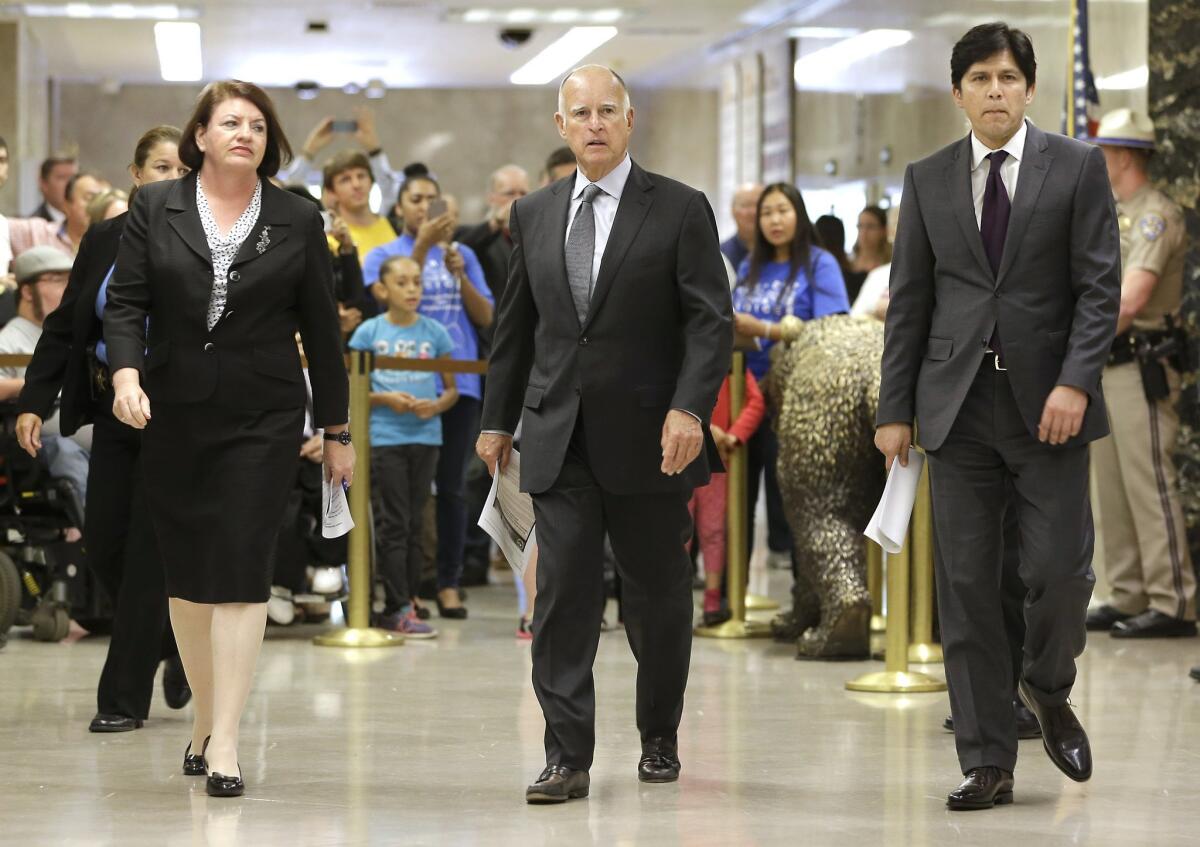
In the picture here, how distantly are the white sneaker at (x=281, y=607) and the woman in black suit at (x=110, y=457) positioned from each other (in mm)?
2263

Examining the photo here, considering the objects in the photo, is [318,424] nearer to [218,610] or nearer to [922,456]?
[218,610]

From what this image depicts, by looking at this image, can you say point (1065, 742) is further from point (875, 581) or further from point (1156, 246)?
point (1156, 246)

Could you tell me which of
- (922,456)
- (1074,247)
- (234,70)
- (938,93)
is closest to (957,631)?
(922,456)

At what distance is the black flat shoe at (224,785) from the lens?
178 inches

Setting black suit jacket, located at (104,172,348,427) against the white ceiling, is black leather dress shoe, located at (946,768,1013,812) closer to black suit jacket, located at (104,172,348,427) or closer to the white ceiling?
black suit jacket, located at (104,172,348,427)

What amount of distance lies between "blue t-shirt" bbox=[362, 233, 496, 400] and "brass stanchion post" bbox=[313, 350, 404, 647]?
0.81 m

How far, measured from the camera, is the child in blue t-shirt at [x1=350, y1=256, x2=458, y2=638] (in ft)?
25.7

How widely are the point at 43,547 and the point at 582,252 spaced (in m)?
3.81

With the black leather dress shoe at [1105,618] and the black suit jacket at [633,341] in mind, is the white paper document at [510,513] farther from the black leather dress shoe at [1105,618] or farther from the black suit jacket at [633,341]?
the black leather dress shoe at [1105,618]

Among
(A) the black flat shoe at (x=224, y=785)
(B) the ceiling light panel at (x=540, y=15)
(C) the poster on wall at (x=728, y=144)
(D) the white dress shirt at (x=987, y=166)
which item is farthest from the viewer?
(C) the poster on wall at (x=728, y=144)

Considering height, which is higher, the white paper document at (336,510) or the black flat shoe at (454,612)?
the white paper document at (336,510)

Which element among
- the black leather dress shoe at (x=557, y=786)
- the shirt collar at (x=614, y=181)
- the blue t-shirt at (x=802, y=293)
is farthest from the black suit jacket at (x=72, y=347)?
the blue t-shirt at (x=802, y=293)

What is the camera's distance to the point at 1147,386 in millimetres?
7805

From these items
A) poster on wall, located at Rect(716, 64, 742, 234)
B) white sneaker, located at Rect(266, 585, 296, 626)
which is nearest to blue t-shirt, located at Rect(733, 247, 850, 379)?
white sneaker, located at Rect(266, 585, 296, 626)
